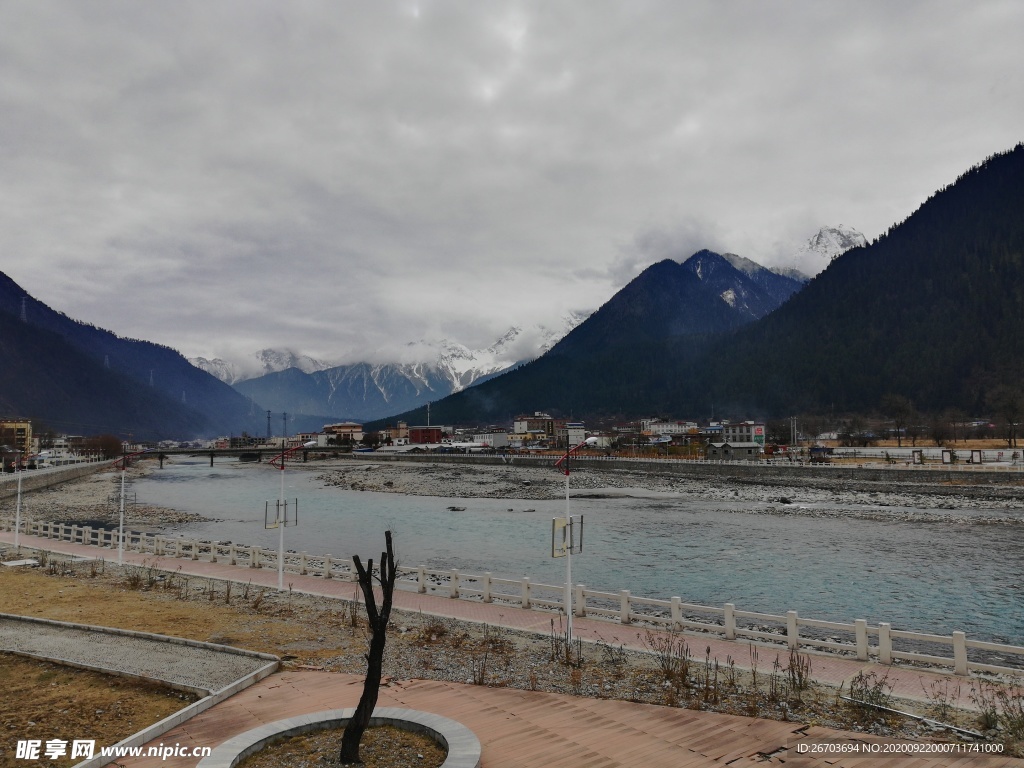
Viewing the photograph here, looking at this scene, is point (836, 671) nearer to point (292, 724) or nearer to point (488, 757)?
point (488, 757)

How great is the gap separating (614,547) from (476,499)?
113 feet

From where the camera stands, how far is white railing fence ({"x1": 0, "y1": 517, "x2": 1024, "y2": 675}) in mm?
14750

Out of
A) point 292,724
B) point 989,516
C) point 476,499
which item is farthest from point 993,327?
point 292,724

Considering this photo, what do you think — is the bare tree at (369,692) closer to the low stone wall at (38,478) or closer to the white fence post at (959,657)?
the white fence post at (959,657)

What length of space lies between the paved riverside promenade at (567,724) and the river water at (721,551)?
42.1 feet

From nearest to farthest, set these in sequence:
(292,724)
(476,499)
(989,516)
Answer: (292,724)
(989,516)
(476,499)

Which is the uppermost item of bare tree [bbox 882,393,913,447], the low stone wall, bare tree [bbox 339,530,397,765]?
bare tree [bbox 882,393,913,447]

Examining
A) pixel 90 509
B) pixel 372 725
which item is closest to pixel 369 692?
pixel 372 725

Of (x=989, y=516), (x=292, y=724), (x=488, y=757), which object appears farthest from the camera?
(x=989, y=516)

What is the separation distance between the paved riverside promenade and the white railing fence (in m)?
0.75

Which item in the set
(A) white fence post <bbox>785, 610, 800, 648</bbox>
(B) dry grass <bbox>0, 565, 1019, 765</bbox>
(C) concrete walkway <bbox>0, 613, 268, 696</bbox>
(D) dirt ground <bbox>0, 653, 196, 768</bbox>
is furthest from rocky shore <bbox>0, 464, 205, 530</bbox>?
(A) white fence post <bbox>785, 610, 800, 648</bbox>

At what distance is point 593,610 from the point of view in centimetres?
1994

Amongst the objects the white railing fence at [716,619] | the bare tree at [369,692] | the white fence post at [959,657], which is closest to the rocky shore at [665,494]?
the white railing fence at [716,619]

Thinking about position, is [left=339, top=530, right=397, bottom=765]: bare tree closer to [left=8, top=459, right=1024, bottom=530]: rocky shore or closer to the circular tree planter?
the circular tree planter
